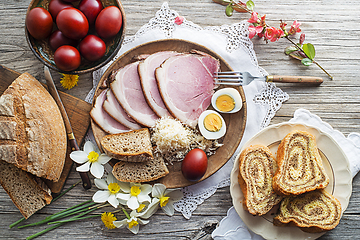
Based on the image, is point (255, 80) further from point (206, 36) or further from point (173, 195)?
point (173, 195)

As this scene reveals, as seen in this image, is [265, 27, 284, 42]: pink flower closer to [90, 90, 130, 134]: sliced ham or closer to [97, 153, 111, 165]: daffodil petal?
[90, 90, 130, 134]: sliced ham

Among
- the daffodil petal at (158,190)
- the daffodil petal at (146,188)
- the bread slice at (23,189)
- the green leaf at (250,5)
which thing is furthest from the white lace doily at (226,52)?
the bread slice at (23,189)

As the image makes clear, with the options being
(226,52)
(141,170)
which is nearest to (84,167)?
(141,170)

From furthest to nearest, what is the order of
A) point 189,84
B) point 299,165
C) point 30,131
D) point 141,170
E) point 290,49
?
1. point 290,49
2. point 189,84
3. point 141,170
4. point 299,165
5. point 30,131

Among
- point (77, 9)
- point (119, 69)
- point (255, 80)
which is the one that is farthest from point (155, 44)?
point (255, 80)

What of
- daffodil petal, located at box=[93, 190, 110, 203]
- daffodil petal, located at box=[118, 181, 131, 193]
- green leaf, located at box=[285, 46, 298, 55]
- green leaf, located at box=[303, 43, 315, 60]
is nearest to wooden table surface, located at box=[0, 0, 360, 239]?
green leaf, located at box=[285, 46, 298, 55]

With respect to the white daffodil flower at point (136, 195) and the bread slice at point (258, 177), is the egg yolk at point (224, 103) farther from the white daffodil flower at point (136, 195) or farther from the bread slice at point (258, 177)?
the white daffodil flower at point (136, 195)

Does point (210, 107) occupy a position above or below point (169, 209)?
above

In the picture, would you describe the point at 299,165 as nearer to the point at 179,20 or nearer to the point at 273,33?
the point at 273,33
